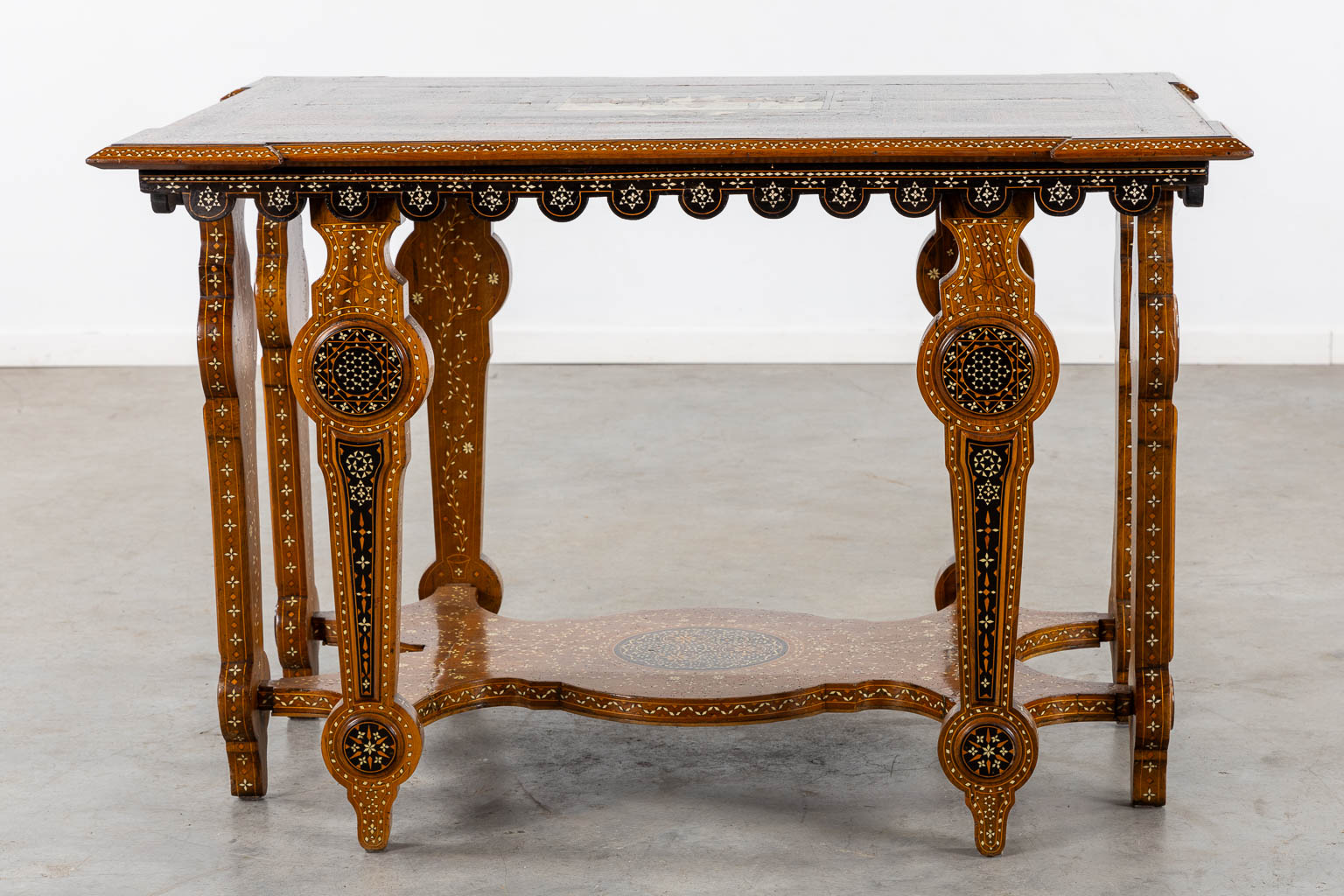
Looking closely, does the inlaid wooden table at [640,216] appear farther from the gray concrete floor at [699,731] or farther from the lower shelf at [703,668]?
the gray concrete floor at [699,731]

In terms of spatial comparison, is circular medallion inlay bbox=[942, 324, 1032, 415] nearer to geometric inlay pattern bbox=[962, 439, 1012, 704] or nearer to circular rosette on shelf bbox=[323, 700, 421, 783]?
geometric inlay pattern bbox=[962, 439, 1012, 704]

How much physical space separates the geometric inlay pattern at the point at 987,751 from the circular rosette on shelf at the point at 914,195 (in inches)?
33.3

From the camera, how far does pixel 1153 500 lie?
9.30 feet

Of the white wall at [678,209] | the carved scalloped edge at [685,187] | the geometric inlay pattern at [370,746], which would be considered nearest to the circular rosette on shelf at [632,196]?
the carved scalloped edge at [685,187]

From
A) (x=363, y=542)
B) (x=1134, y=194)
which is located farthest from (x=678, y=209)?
(x=1134, y=194)

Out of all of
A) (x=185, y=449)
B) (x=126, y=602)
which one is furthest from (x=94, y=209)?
(x=126, y=602)

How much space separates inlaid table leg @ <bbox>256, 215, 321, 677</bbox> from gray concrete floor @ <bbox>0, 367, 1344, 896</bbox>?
196 millimetres

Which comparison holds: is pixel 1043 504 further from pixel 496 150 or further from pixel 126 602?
pixel 496 150

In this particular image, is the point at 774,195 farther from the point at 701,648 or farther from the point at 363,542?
the point at 701,648

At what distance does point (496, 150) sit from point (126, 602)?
2.19 m

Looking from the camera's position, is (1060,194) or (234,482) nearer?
(1060,194)

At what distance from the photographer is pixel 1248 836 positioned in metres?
2.88

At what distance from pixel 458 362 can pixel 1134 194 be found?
5.09ft

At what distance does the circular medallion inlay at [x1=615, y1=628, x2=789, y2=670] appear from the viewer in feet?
10.6
